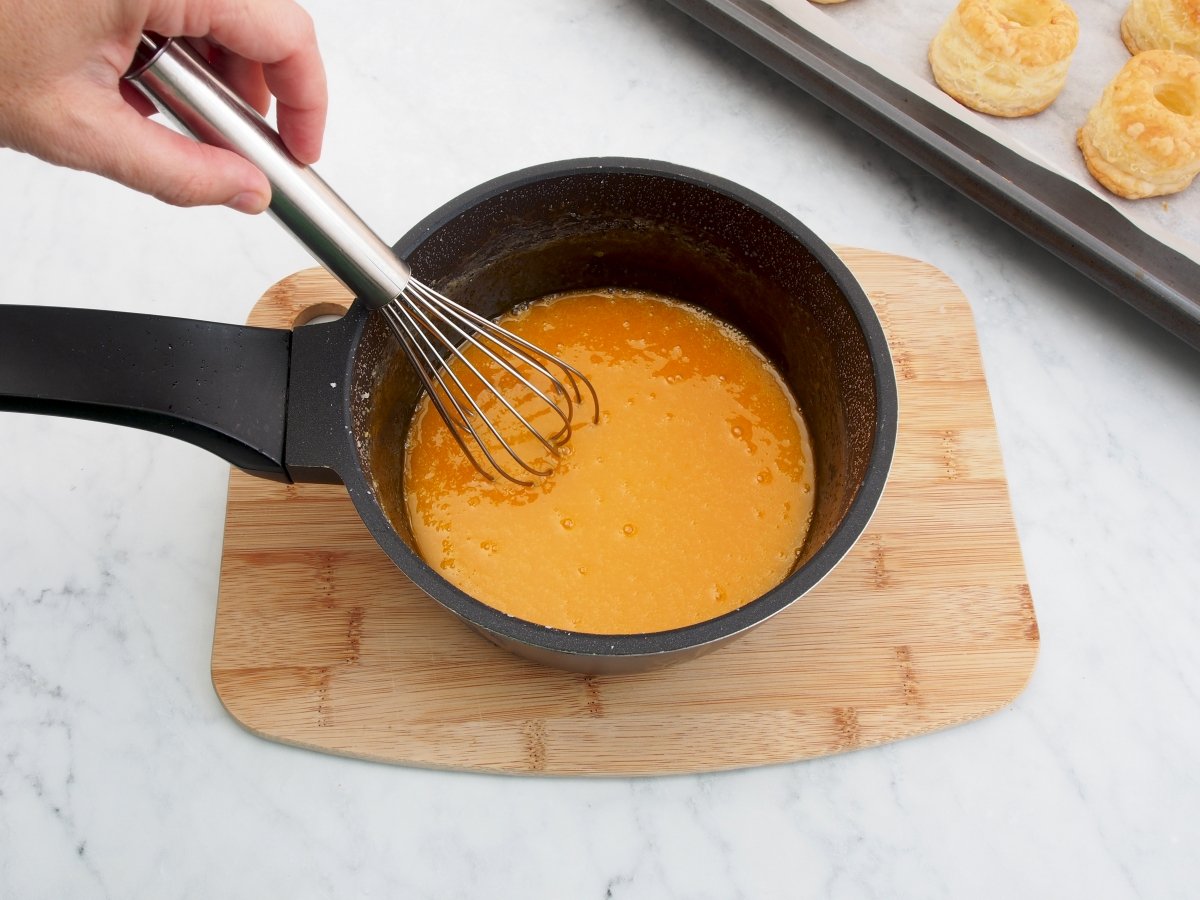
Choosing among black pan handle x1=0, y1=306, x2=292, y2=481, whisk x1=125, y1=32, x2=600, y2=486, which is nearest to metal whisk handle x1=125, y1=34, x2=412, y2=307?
whisk x1=125, y1=32, x2=600, y2=486

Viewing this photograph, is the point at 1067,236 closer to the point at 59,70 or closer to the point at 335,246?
the point at 335,246

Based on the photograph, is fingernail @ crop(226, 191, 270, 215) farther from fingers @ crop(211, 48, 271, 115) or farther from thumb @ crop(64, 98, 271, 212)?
fingers @ crop(211, 48, 271, 115)

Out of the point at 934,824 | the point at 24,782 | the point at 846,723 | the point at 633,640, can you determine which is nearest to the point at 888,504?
the point at 846,723

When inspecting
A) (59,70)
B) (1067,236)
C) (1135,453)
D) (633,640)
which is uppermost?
(59,70)

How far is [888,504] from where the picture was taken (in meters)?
1.35

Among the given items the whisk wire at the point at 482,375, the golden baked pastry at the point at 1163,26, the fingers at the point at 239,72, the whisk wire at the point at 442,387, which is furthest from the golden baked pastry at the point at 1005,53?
the fingers at the point at 239,72

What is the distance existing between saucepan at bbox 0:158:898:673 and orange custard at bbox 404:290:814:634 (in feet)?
0.15

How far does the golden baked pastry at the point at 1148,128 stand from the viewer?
1.60 m

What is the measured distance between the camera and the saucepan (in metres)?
0.97

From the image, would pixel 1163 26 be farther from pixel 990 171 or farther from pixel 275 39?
pixel 275 39

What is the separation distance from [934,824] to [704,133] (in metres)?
1.27

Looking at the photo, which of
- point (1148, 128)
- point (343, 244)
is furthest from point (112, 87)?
point (1148, 128)

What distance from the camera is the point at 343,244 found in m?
0.98

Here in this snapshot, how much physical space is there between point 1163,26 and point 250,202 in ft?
5.55
